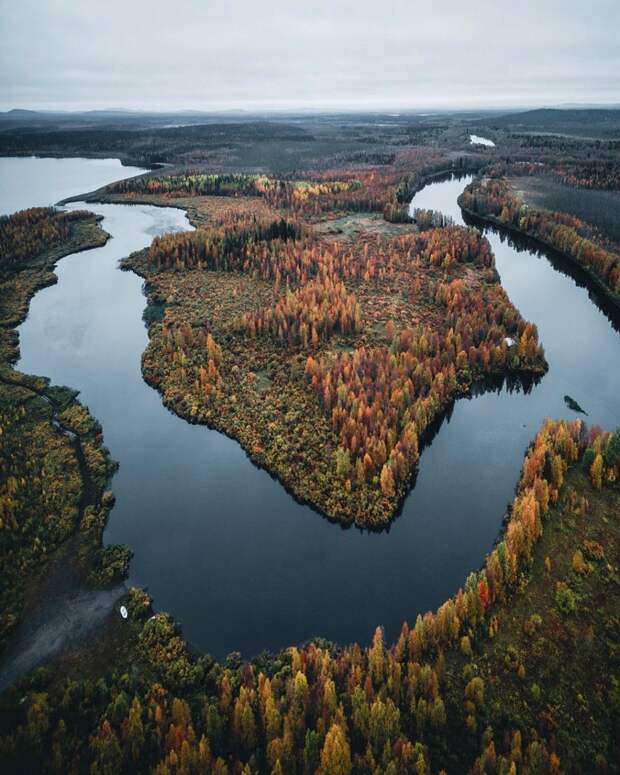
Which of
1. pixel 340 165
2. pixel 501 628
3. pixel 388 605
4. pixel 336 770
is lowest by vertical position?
pixel 388 605

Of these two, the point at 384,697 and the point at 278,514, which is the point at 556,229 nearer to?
the point at 278,514

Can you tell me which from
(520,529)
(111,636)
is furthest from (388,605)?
(111,636)

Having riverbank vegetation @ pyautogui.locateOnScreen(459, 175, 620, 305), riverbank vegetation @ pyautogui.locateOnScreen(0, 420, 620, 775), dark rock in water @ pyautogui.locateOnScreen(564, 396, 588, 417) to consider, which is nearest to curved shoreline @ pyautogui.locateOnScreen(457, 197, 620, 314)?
riverbank vegetation @ pyautogui.locateOnScreen(459, 175, 620, 305)

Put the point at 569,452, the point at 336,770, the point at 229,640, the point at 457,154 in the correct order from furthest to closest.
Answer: the point at 457,154 → the point at 569,452 → the point at 229,640 → the point at 336,770

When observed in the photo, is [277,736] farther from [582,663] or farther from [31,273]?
[31,273]

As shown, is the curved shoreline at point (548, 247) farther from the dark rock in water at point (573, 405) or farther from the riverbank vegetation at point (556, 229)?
the dark rock in water at point (573, 405)

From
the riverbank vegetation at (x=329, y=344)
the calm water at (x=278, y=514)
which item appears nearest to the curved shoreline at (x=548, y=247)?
the calm water at (x=278, y=514)

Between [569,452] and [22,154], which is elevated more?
[22,154]
